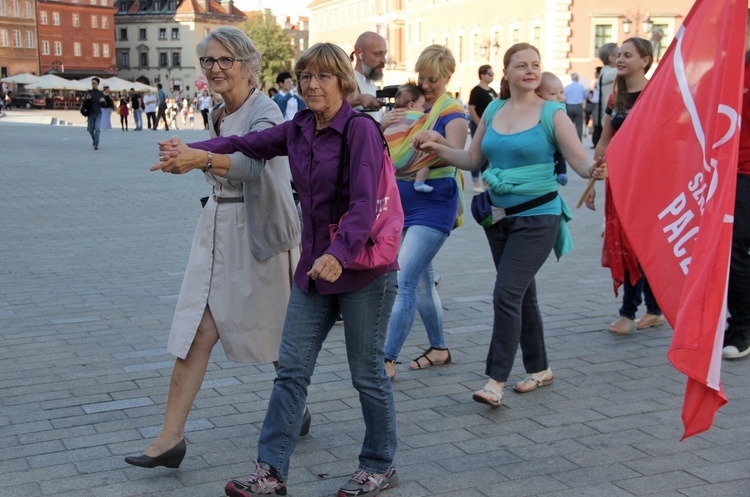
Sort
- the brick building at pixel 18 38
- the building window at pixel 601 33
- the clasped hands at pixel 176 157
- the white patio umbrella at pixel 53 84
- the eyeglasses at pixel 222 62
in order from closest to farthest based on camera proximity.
Result: the clasped hands at pixel 176 157, the eyeglasses at pixel 222 62, the building window at pixel 601 33, the white patio umbrella at pixel 53 84, the brick building at pixel 18 38

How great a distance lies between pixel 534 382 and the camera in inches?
221

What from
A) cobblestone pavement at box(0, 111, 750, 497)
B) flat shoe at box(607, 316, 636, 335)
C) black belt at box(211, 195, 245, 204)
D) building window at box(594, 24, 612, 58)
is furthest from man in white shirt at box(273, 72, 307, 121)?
building window at box(594, 24, 612, 58)

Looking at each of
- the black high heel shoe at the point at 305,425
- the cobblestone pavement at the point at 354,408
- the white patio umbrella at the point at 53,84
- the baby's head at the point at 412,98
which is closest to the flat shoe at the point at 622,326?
the cobblestone pavement at the point at 354,408

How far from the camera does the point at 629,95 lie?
23.1 ft

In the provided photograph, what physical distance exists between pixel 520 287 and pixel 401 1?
3805 inches

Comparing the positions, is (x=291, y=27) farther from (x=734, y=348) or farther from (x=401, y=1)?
(x=734, y=348)

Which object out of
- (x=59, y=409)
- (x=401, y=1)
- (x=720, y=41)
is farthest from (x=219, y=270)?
(x=401, y=1)

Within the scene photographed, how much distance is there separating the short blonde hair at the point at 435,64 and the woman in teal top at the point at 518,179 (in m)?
0.58

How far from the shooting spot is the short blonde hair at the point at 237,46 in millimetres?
4359

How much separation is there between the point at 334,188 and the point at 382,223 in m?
0.23

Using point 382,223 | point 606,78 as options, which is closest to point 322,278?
point 382,223

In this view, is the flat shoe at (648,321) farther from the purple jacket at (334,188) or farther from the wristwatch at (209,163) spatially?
the wristwatch at (209,163)

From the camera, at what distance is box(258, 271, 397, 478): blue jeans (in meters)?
4.00

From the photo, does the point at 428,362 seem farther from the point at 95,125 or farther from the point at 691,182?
the point at 95,125
